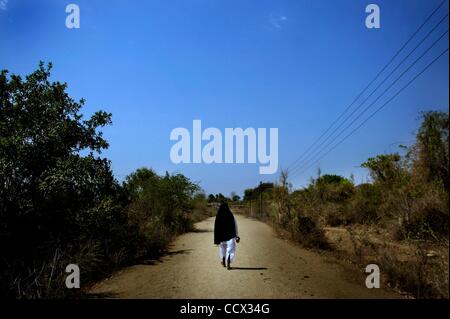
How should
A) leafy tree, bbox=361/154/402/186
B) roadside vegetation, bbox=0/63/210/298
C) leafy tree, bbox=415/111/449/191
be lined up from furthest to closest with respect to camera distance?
1. leafy tree, bbox=361/154/402/186
2. leafy tree, bbox=415/111/449/191
3. roadside vegetation, bbox=0/63/210/298

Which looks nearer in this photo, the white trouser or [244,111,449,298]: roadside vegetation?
[244,111,449,298]: roadside vegetation

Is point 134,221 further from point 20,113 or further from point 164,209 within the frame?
point 164,209

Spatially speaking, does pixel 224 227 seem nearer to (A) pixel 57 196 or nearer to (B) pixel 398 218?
(A) pixel 57 196

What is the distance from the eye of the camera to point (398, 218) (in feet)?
64.5

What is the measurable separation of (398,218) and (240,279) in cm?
1279

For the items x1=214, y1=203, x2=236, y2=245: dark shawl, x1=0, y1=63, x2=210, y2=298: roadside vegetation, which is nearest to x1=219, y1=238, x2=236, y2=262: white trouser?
x1=214, y1=203, x2=236, y2=245: dark shawl

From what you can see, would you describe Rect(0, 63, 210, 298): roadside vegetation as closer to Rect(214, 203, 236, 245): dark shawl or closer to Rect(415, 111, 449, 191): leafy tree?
Rect(214, 203, 236, 245): dark shawl

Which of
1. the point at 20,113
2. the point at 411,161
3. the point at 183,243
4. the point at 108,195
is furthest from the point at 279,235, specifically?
the point at 20,113

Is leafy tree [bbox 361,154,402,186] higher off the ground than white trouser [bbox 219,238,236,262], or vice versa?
leafy tree [bbox 361,154,402,186]

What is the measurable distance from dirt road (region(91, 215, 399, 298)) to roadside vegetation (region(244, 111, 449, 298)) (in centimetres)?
100

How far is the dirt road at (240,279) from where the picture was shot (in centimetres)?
866

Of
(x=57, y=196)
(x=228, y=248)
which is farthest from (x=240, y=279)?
(x=57, y=196)

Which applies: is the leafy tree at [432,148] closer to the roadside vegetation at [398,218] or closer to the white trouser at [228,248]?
the roadside vegetation at [398,218]

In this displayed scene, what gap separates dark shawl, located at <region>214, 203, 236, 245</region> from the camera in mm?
12047
